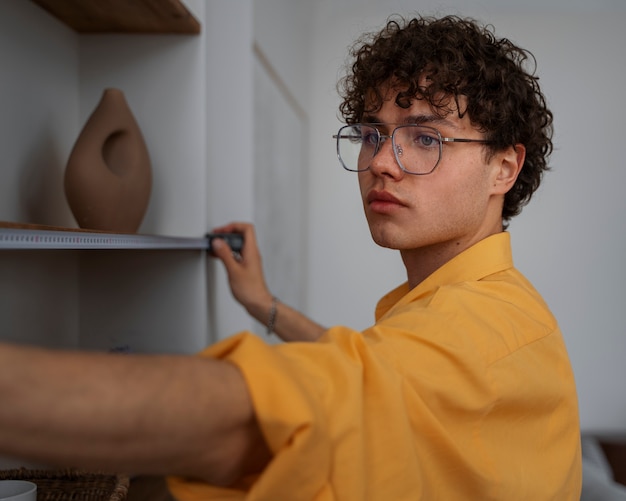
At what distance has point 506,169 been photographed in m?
1.37

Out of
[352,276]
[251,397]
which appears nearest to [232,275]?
[251,397]

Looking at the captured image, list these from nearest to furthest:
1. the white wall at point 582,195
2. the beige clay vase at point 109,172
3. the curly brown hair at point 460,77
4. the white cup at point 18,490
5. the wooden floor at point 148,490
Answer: the white cup at point 18,490 < the curly brown hair at point 460,77 < the beige clay vase at point 109,172 < the wooden floor at point 148,490 < the white wall at point 582,195

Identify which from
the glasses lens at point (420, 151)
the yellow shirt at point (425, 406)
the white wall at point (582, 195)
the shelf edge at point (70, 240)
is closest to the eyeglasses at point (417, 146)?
the glasses lens at point (420, 151)

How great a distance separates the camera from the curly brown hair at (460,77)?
→ 127 cm

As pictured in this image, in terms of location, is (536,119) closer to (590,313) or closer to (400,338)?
(400,338)

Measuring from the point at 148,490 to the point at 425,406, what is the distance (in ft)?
3.58

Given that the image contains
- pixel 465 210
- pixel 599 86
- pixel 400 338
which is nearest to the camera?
pixel 400 338

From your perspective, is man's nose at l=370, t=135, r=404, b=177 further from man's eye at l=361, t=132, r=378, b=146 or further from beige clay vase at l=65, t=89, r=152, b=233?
beige clay vase at l=65, t=89, r=152, b=233

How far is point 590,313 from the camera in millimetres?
3795

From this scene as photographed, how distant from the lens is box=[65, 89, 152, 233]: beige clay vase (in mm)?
1397

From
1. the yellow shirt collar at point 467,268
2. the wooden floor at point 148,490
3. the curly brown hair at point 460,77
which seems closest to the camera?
the yellow shirt collar at point 467,268

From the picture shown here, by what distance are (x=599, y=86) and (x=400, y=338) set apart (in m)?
3.53

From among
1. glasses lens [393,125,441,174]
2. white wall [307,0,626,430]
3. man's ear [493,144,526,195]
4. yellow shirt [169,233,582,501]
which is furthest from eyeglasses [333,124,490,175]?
white wall [307,0,626,430]

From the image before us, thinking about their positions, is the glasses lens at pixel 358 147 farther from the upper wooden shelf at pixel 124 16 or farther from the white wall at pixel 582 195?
the white wall at pixel 582 195
